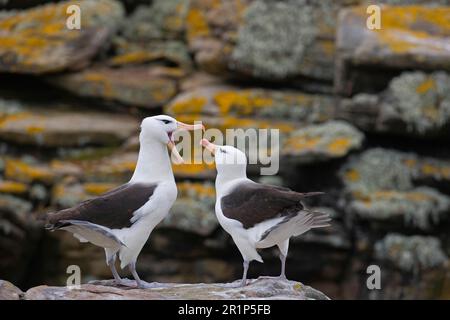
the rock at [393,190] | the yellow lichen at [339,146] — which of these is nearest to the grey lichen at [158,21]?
the yellow lichen at [339,146]

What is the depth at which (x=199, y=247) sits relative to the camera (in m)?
14.0

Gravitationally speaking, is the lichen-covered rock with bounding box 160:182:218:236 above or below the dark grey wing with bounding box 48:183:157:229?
below

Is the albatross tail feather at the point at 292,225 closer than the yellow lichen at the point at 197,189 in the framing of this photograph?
Yes

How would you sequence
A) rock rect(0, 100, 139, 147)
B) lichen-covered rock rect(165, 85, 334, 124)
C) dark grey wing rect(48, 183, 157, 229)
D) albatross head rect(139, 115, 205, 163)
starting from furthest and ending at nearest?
A: rock rect(0, 100, 139, 147) < lichen-covered rock rect(165, 85, 334, 124) < albatross head rect(139, 115, 205, 163) < dark grey wing rect(48, 183, 157, 229)

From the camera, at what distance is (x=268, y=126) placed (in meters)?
14.4

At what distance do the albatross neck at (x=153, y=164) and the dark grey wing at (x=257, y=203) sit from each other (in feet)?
2.12

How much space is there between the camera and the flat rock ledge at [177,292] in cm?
707

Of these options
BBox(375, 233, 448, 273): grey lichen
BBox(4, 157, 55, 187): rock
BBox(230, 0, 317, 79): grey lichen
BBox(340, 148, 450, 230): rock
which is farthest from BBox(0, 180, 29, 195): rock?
BBox(375, 233, 448, 273): grey lichen

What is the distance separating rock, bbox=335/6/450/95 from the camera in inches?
544

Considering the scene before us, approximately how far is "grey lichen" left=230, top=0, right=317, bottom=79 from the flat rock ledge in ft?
25.8

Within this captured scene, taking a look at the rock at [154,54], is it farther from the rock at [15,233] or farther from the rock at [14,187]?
the rock at [15,233]

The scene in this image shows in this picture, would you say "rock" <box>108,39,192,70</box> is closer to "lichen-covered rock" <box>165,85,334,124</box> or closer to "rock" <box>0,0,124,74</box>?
"rock" <box>0,0,124,74</box>

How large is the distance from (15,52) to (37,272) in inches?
164
